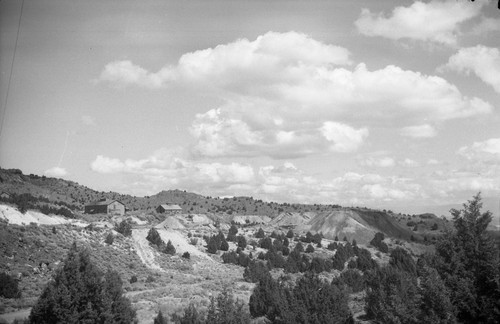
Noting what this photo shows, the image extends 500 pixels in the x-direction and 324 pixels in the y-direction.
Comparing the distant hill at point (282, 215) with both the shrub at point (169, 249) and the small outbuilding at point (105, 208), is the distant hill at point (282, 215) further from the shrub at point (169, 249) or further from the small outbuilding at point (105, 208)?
the shrub at point (169, 249)

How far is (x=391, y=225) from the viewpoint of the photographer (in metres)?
108

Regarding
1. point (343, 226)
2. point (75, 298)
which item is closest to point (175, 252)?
point (75, 298)

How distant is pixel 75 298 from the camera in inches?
782

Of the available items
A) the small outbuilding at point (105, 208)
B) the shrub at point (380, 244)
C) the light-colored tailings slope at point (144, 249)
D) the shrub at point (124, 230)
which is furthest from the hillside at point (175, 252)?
the small outbuilding at point (105, 208)

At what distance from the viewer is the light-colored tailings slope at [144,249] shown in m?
56.7

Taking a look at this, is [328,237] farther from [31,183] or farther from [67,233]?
[31,183]

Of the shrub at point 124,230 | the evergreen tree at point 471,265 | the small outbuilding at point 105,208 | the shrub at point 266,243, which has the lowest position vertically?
the shrub at point 266,243

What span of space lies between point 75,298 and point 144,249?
141 feet

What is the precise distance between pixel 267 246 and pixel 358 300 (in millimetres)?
32394

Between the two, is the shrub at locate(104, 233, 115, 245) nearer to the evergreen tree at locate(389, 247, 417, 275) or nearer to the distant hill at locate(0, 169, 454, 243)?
the distant hill at locate(0, 169, 454, 243)

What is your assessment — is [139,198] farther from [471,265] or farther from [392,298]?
[471,265]

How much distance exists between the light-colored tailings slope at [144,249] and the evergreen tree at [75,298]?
35912mm

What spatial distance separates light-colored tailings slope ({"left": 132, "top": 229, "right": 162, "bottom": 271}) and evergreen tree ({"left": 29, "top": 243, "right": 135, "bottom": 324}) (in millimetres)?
35912

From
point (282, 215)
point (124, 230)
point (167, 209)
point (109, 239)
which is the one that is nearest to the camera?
point (109, 239)
